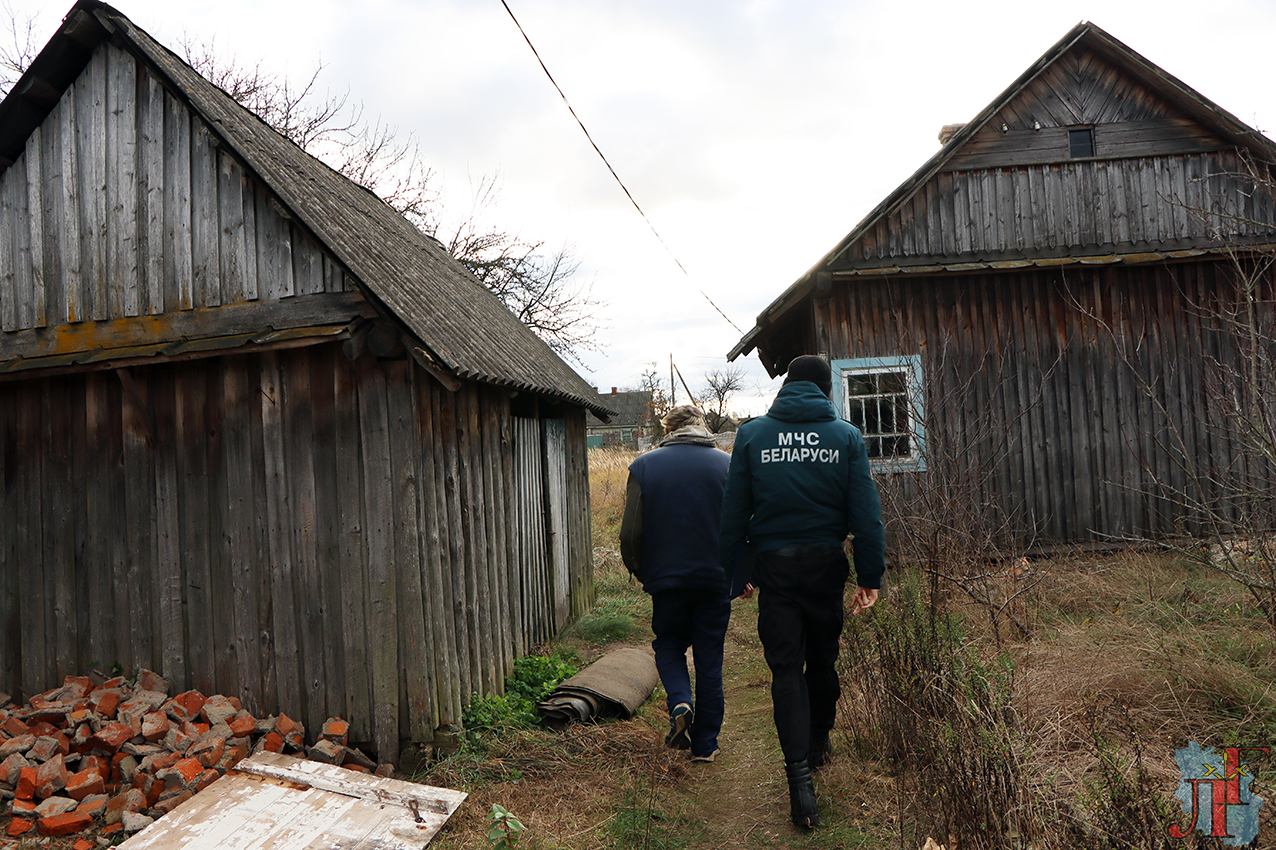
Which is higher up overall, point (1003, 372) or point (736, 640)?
point (1003, 372)

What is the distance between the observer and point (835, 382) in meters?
9.59

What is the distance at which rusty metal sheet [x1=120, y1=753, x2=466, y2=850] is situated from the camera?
12.7 feet

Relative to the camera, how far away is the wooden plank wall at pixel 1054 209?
9500 millimetres

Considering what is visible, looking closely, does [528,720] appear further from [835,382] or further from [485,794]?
[835,382]

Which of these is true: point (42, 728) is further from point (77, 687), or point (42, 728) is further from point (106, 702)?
point (77, 687)

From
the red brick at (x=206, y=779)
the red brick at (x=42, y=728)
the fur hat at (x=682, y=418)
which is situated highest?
the fur hat at (x=682, y=418)

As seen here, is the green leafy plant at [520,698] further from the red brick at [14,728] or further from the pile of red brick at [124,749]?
the red brick at [14,728]

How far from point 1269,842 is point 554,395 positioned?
238 inches

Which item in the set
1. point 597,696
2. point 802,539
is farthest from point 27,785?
point 802,539

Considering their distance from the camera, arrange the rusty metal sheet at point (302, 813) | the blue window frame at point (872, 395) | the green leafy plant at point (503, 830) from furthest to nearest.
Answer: the blue window frame at point (872, 395) → the rusty metal sheet at point (302, 813) → the green leafy plant at point (503, 830)

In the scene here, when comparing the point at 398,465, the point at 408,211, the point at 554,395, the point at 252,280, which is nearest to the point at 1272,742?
the point at 398,465

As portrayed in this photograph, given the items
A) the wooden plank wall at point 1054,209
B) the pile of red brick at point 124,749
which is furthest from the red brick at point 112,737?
the wooden plank wall at point 1054,209

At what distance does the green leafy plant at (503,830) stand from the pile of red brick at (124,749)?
1417 millimetres

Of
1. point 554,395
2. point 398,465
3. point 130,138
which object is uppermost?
point 130,138
